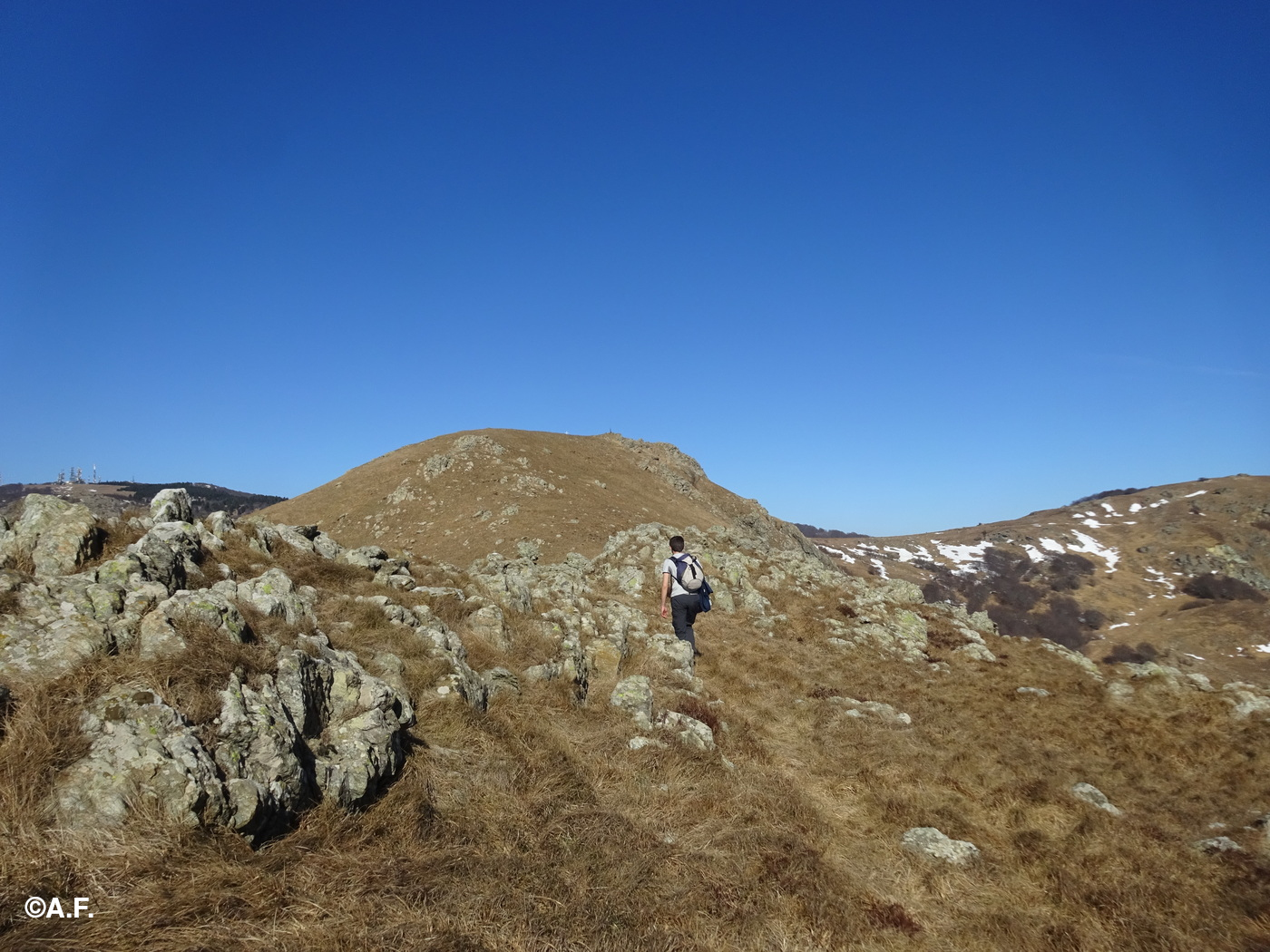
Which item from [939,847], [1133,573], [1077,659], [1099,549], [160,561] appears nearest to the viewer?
[939,847]

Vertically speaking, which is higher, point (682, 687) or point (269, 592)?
point (269, 592)

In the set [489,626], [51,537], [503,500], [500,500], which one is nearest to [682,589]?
[489,626]

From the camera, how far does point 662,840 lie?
7836 millimetres

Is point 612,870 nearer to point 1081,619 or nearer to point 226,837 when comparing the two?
point 226,837

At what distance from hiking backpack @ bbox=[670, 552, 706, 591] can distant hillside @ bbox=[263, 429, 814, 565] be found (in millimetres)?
27600

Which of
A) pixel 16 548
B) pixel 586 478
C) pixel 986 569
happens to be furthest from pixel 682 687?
pixel 986 569

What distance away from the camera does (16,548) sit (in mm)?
8883

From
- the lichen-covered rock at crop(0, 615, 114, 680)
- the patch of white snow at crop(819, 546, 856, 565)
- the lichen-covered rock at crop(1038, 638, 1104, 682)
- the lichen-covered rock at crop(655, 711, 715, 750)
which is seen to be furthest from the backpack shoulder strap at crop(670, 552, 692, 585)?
the patch of white snow at crop(819, 546, 856, 565)

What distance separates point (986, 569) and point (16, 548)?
189 metres

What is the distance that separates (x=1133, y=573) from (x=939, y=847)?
18315cm

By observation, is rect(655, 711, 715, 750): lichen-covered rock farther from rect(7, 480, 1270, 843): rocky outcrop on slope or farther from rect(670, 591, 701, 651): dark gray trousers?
rect(670, 591, 701, 651): dark gray trousers

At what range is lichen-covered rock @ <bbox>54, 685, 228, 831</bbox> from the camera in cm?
539

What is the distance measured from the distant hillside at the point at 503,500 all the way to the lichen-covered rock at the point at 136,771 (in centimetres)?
3516
